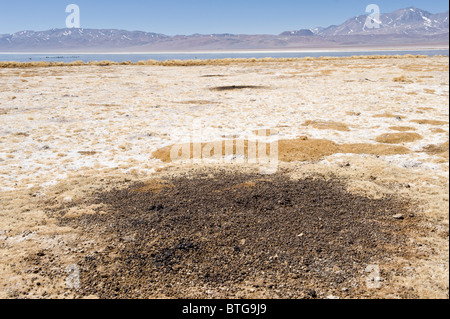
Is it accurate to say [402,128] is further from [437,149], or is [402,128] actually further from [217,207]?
[217,207]

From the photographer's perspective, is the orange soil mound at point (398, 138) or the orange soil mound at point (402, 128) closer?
the orange soil mound at point (398, 138)

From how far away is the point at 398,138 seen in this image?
11.8 m

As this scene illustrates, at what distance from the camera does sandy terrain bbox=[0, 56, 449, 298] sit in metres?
4.75

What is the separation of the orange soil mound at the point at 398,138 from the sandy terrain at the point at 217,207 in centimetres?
9

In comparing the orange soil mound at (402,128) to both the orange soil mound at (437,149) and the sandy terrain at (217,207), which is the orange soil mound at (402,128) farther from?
the orange soil mound at (437,149)

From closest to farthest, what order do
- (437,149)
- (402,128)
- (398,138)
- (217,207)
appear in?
(217,207)
(437,149)
(398,138)
(402,128)

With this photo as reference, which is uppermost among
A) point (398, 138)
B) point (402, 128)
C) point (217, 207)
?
point (402, 128)

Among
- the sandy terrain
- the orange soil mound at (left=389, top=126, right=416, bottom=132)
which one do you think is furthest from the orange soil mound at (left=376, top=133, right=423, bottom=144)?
the orange soil mound at (left=389, top=126, right=416, bottom=132)

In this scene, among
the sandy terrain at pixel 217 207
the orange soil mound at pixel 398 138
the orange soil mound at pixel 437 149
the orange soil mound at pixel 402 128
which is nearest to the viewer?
the sandy terrain at pixel 217 207

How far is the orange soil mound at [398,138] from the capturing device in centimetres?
1158

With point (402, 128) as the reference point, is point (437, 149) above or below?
below

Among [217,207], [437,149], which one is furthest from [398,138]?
[217,207]

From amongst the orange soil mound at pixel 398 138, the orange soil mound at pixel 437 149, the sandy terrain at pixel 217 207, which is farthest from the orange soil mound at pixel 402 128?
the orange soil mound at pixel 437 149

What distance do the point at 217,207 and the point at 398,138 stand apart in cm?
771
